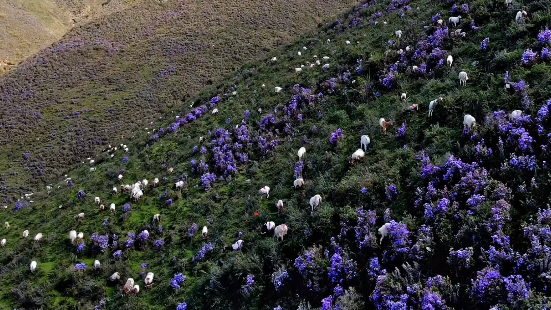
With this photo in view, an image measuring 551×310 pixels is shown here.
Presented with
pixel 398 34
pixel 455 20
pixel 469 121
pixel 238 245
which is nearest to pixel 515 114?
pixel 469 121

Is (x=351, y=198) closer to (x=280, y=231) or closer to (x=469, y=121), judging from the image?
(x=280, y=231)

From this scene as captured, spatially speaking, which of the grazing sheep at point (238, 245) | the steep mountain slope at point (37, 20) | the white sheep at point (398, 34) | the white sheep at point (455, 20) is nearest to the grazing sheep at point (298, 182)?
the grazing sheep at point (238, 245)

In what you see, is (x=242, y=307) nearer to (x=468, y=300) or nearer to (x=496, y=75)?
(x=468, y=300)

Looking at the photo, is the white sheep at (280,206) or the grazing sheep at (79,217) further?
the grazing sheep at (79,217)

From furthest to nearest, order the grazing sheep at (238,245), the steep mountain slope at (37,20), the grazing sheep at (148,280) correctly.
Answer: the steep mountain slope at (37,20) < the grazing sheep at (148,280) < the grazing sheep at (238,245)

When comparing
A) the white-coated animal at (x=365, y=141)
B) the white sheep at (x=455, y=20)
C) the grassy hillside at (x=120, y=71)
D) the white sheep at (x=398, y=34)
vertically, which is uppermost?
the white sheep at (x=455, y=20)

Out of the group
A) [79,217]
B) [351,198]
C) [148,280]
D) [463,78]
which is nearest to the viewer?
[351,198]

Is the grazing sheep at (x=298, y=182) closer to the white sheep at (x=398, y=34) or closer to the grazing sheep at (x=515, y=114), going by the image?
the grazing sheep at (x=515, y=114)
